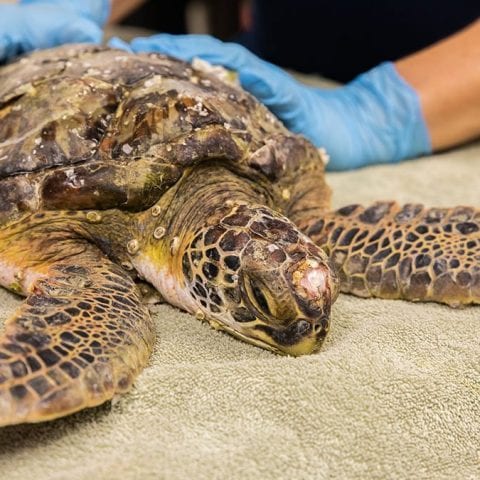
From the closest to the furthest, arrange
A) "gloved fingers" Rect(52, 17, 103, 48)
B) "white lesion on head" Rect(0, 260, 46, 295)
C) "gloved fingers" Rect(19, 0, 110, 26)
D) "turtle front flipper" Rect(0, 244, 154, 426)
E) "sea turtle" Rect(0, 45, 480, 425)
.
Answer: "turtle front flipper" Rect(0, 244, 154, 426) < "sea turtle" Rect(0, 45, 480, 425) < "white lesion on head" Rect(0, 260, 46, 295) < "gloved fingers" Rect(52, 17, 103, 48) < "gloved fingers" Rect(19, 0, 110, 26)

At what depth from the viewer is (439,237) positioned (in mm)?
1356

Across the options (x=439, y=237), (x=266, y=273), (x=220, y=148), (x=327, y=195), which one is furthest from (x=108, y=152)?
(x=439, y=237)

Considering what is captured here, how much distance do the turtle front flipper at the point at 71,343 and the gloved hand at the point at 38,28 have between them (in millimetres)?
975

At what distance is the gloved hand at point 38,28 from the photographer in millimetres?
1971

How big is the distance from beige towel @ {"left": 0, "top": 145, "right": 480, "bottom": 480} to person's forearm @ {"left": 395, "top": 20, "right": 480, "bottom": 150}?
1073 millimetres

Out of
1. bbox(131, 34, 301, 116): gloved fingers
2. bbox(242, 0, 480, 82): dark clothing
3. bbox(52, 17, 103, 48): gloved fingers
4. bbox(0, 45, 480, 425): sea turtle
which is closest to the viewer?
bbox(0, 45, 480, 425): sea turtle

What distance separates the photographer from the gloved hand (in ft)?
6.47

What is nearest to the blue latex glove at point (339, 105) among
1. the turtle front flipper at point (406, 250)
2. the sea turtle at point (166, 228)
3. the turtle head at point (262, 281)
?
the sea turtle at point (166, 228)

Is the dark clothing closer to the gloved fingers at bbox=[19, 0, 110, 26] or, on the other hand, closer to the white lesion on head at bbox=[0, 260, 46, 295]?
the gloved fingers at bbox=[19, 0, 110, 26]

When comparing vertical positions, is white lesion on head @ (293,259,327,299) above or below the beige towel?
above

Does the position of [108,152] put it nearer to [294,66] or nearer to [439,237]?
[439,237]

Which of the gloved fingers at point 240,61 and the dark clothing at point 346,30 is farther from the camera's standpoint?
the dark clothing at point 346,30

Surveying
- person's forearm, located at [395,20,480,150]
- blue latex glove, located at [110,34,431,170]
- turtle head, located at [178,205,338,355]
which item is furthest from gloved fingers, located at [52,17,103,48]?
turtle head, located at [178,205,338,355]

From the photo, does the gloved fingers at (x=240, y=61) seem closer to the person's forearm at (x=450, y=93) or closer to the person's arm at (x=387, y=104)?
the person's arm at (x=387, y=104)
